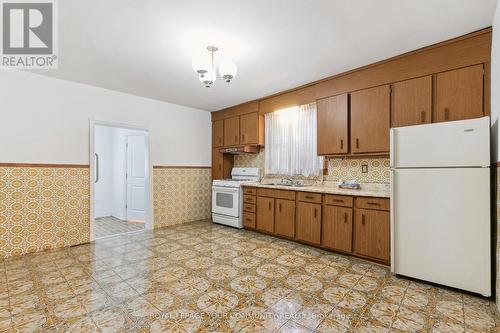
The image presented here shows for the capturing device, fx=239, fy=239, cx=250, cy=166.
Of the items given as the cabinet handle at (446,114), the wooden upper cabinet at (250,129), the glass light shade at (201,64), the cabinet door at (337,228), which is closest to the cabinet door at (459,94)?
the cabinet handle at (446,114)

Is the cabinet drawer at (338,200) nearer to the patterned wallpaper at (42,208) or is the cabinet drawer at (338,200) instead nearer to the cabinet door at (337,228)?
the cabinet door at (337,228)

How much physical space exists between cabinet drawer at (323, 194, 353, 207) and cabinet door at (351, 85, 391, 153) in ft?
2.29

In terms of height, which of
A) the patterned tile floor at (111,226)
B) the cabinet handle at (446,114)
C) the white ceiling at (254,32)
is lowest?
the patterned tile floor at (111,226)

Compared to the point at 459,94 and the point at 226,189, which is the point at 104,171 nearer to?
the point at 226,189

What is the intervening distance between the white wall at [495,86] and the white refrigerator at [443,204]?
0.11 metres

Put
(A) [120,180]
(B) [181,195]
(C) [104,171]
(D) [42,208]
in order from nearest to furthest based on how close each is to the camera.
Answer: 1. (D) [42,208]
2. (B) [181,195]
3. (A) [120,180]
4. (C) [104,171]

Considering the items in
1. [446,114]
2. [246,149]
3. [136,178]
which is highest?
[446,114]

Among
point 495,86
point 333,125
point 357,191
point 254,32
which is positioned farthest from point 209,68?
point 495,86

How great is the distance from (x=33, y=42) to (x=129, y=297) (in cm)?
292

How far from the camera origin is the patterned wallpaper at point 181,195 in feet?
16.0

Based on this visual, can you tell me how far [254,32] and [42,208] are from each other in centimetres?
385

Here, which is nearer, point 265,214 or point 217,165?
point 265,214

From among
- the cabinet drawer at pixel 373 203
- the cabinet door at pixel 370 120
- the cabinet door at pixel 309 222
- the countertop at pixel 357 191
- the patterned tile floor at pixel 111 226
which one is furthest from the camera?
the patterned tile floor at pixel 111 226

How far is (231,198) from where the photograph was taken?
16.0 ft
